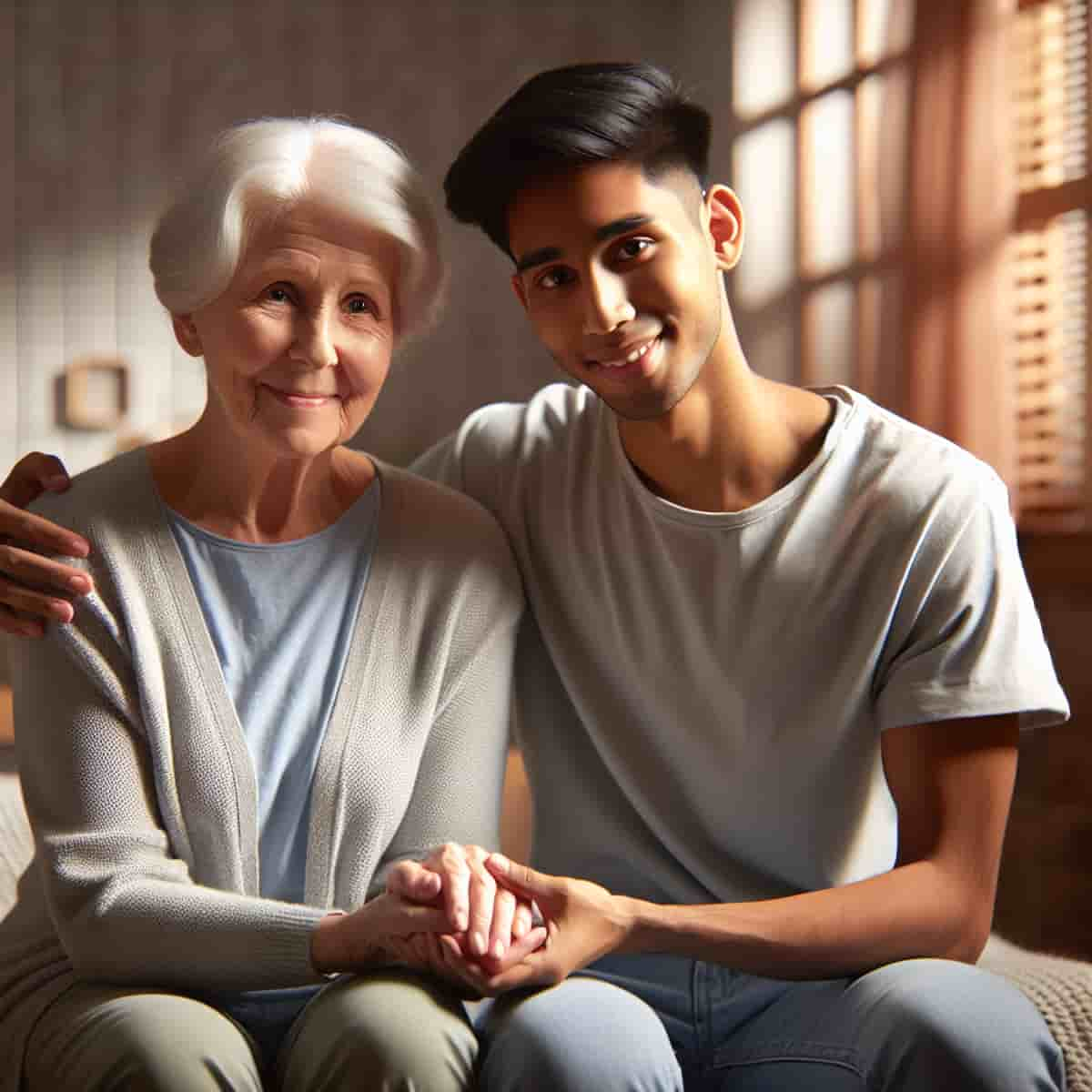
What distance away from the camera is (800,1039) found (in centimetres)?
132

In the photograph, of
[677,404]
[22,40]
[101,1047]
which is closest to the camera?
[101,1047]

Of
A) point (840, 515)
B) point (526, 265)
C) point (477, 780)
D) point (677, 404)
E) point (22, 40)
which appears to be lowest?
point (477, 780)

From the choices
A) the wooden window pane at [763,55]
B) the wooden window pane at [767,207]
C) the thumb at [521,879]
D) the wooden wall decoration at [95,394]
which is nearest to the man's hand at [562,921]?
the thumb at [521,879]

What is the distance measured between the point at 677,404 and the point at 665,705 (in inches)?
12.5

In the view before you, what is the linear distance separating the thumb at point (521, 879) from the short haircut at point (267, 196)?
610 mm

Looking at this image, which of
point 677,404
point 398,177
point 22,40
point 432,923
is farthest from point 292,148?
point 22,40

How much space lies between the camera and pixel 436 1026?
1178 millimetres

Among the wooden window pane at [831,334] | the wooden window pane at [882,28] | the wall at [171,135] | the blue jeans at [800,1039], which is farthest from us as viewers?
the wall at [171,135]

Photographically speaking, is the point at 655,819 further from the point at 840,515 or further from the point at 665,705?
the point at 840,515

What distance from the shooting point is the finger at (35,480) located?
57.9 inches

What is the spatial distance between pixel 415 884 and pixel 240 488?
476 mm

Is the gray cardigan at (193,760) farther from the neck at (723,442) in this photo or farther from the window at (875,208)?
the window at (875,208)

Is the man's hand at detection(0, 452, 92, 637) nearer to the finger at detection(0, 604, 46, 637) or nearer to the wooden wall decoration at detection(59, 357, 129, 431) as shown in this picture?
the finger at detection(0, 604, 46, 637)

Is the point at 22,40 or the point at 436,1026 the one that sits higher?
the point at 22,40
